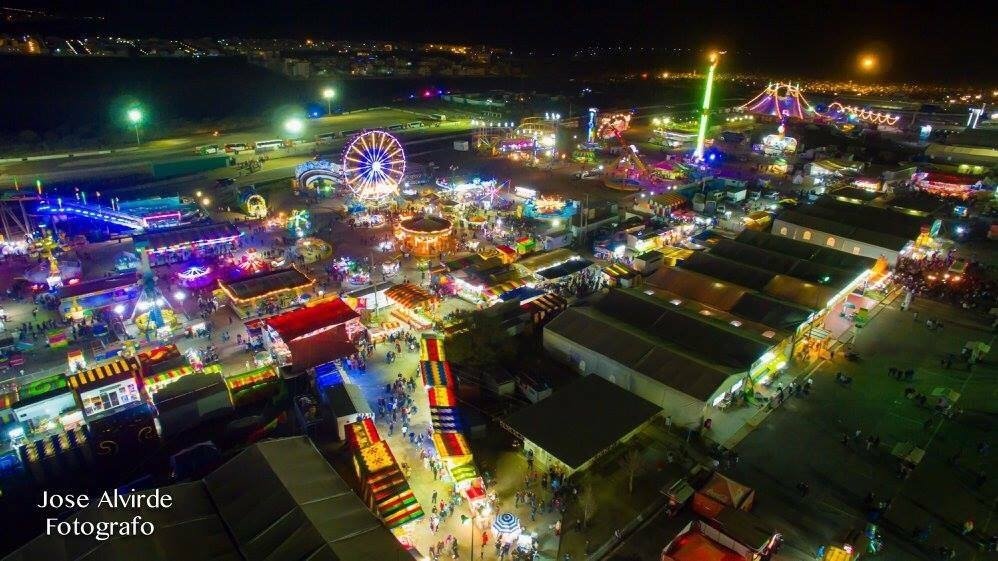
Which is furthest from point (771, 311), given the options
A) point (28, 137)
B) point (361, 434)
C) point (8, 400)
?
point (28, 137)

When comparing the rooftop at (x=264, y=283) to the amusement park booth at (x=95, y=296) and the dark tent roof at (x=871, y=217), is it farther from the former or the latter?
the dark tent roof at (x=871, y=217)

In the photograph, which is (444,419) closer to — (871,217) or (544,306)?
(544,306)

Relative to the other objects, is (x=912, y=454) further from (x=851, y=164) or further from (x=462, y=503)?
(x=851, y=164)

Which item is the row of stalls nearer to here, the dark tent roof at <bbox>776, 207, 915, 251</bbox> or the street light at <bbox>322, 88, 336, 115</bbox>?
the dark tent roof at <bbox>776, 207, 915, 251</bbox>

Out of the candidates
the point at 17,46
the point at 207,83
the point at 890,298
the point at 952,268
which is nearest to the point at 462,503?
the point at 890,298

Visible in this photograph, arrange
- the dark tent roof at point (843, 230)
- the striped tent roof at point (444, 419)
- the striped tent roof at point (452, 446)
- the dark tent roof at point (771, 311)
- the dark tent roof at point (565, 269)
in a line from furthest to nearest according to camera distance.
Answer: the dark tent roof at point (843, 230), the dark tent roof at point (565, 269), the dark tent roof at point (771, 311), the striped tent roof at point (444, 419), the striped tent roof at point (452, 446)

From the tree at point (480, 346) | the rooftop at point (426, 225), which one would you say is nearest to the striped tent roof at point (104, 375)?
the tree at point (480, 346)
